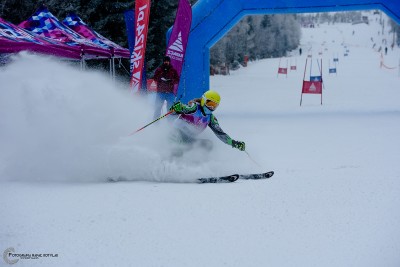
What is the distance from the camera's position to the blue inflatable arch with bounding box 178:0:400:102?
12453mm

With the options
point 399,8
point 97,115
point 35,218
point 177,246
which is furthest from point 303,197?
point 399,8

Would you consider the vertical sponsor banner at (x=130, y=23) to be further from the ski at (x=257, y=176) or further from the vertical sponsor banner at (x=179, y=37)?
the ski at (x=257, y=176)

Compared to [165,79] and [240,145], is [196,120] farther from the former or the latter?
[165,79]

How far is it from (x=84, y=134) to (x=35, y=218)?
7.16 ft

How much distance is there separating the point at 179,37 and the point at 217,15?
223cm

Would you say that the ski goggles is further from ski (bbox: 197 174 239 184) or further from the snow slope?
ski (bbox: 197 174 239 184)

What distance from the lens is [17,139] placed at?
6.06 metres

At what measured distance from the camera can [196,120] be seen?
6.14 metres

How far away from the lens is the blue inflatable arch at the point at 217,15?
40.9ft

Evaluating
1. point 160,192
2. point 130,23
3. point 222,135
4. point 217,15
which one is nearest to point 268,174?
point 222,135

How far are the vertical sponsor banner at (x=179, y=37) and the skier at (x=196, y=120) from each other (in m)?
4.78

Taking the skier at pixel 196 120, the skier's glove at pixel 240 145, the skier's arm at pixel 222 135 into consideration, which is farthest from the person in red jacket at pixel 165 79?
the skier's glove at pixel 240 145

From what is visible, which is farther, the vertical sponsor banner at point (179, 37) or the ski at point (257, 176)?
the vertical sponsor banner at point (179, 37)

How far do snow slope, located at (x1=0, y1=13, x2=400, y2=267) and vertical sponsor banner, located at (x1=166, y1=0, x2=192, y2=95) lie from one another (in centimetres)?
303
